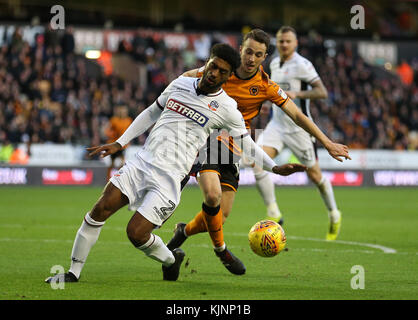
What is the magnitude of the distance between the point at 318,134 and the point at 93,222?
2.18 metres

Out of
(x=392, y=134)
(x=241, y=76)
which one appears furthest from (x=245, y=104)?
(x=392, y=134)

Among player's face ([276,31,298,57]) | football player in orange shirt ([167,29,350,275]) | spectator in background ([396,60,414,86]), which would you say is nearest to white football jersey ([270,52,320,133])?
player's face ([276,31,298,57])

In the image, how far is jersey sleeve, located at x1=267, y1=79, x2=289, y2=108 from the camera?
7469 mm

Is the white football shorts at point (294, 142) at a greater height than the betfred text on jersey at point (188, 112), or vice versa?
the betfred text on jersey at point (188, 112)

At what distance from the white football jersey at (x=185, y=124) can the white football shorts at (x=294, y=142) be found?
412 cm

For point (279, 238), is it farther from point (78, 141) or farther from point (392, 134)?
A: point (392, 134)

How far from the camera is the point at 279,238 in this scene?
7246 mm

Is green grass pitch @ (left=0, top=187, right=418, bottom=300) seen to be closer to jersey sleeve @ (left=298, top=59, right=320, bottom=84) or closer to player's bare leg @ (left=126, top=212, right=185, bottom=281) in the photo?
player's bare leg @ (left=126, top=212, right=185, bottom=281)

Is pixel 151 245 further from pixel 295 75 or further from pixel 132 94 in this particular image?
pixel 132 94

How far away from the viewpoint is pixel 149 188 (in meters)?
6.49

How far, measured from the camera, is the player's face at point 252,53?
7383 millimetres

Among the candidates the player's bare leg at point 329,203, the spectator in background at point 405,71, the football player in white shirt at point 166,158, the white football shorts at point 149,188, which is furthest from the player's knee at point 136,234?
the spectator in background at point 405,71

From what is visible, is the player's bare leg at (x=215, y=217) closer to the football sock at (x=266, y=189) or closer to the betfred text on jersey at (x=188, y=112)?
the betfred text on jersey at (x=188, y=112)

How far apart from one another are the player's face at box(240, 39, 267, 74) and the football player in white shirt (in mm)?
863
